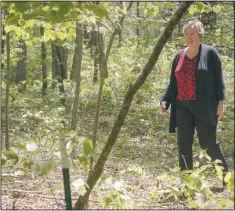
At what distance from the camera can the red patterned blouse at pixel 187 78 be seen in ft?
12.0

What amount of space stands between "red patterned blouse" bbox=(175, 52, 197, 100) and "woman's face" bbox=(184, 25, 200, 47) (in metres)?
0.14

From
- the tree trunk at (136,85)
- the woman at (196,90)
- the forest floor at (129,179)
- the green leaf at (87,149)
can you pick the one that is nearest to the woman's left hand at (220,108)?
the woman at (196,90)

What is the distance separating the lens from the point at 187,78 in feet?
12.1

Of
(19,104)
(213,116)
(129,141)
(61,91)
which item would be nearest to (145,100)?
(61,91)

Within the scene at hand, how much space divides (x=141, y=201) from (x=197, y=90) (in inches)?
46.7

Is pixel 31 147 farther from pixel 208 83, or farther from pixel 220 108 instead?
pixel 220 108

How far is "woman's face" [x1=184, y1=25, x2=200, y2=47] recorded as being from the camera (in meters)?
3.56

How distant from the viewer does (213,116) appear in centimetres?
367

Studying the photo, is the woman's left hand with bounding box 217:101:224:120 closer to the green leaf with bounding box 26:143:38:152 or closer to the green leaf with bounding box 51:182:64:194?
the green leaf with bounding box 51:182:64:194

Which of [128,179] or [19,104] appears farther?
[19,104]

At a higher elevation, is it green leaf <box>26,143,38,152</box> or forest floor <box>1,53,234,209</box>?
green leaf <box>26,143,38,152</box>

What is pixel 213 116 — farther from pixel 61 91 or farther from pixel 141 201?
pixel 61 91

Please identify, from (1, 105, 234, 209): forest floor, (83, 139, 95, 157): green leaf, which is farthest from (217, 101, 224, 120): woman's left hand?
(83, 139, 95, 157): green leaf

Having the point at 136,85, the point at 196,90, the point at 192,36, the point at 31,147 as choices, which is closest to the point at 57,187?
the point at 31,147
